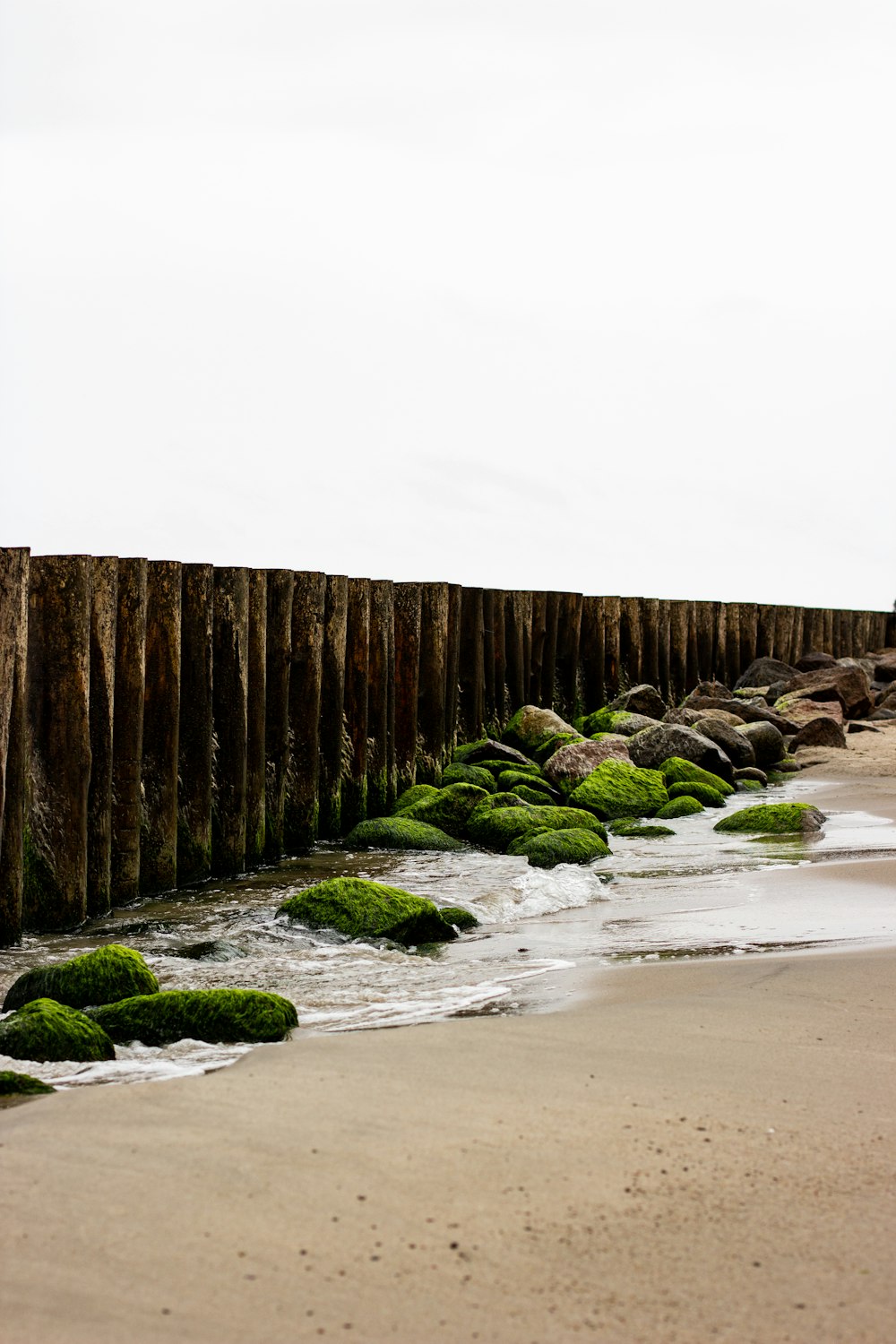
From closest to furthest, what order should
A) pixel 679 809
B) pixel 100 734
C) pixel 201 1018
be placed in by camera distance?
pixel 201 1018 → pixel 100 734 → pixel 679 809

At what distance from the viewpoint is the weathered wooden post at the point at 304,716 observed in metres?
8.03

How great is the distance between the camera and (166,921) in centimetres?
609

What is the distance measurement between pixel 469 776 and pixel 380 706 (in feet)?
3.27

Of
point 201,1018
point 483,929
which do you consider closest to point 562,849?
point 483,929

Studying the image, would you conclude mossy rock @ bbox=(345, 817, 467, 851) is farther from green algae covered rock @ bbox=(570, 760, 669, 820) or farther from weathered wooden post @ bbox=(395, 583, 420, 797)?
green algae covered rock @ bbox=(570, 760, 669, 820)

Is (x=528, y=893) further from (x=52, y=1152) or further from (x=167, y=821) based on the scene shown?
(x=52, y=1152)

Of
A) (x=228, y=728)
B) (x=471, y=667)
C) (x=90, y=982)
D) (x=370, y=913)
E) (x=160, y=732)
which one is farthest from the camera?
(x=471, y=667)

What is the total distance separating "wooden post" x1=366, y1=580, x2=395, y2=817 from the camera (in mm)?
8906

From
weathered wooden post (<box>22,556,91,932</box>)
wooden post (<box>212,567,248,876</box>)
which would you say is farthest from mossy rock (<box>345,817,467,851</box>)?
weathered wooden post (<box>22,556,91,932</box>)

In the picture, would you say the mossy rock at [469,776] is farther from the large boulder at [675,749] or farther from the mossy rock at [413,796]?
the large boulder at [675,749]

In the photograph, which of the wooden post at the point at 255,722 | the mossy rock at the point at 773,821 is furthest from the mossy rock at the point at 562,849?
the wooden post at the point at 255,722

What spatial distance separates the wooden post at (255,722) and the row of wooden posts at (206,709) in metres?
0.01

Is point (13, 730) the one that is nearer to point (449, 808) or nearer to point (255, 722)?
point (255, 722)

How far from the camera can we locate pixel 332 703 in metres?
8.48
